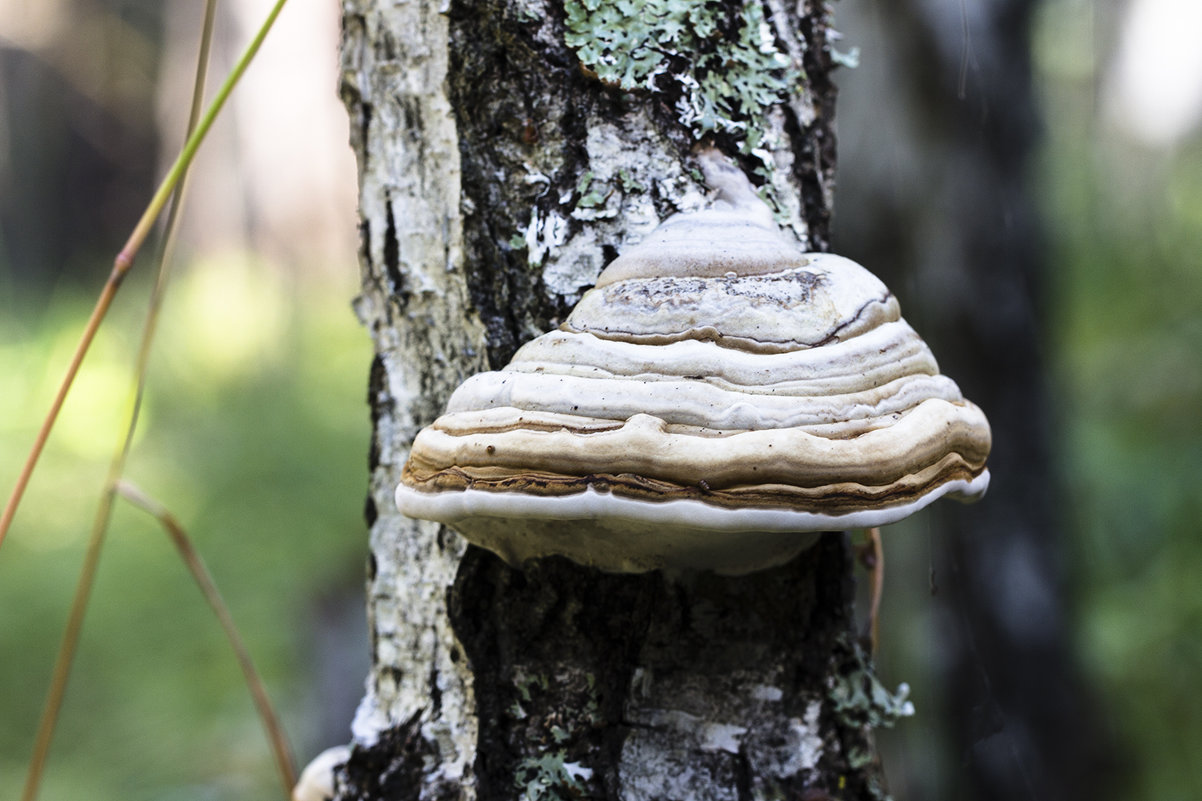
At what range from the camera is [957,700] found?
3.58 metres

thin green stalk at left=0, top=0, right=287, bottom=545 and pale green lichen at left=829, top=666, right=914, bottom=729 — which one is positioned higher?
thin green stalk at left=0, top=0, right=287, bottom=545

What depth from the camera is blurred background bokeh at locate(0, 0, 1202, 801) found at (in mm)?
3393

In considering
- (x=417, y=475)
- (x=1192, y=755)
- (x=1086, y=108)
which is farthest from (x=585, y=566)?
(x=1086, y=108)

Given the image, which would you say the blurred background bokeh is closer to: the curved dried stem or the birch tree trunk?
the birch tree trunk

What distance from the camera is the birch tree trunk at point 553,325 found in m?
1.23

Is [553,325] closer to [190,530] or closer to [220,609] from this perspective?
[220,609]

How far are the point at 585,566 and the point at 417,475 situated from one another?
1.06 feet

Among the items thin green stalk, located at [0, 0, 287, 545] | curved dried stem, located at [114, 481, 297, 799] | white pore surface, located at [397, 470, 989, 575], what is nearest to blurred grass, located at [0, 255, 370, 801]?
curved dried stem, located at [114, 481, 297, 799]

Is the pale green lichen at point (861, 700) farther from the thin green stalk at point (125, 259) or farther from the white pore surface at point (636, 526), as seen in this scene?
the thin green stalk at point (125, 259)

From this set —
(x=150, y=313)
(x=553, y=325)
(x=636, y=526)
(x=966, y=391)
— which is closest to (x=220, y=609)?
(x=150, y=313)

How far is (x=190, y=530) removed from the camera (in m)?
6.39

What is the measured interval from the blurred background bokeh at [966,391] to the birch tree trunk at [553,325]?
613 millimetres

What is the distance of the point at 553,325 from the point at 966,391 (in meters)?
2.59

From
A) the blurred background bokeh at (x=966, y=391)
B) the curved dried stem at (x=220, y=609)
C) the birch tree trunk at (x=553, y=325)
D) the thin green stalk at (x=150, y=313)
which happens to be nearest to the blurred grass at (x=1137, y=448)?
the blurred background bokeh at (x=966, y=391)
